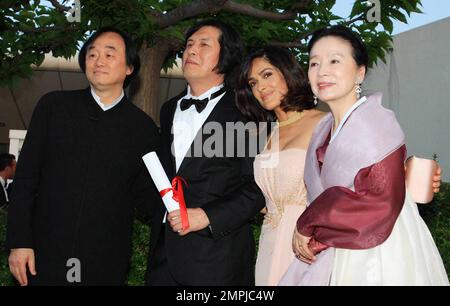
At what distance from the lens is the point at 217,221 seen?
3.09 m

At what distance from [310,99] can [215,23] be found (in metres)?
0.84

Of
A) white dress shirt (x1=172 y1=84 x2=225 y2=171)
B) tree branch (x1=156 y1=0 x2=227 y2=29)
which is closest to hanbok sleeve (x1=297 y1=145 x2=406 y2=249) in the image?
white dress shirt (x1=172 y1=84 x2=225 y2=171)

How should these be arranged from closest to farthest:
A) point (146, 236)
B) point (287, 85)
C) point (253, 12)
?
1. point (287, 85)
2. point (146, 236)
3. point (253, 12)

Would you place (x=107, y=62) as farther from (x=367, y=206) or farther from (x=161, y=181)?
(x=367, y=206)

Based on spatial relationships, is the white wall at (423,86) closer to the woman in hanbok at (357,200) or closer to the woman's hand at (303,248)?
the woman in hanbok at (357,200)

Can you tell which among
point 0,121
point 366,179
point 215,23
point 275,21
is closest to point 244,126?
point 215,23

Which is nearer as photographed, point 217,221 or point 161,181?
point 161,181

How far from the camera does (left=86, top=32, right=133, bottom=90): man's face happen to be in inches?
133

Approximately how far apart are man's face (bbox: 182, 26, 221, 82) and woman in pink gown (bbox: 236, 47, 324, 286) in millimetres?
267

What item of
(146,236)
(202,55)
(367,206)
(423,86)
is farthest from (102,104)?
(423,86)

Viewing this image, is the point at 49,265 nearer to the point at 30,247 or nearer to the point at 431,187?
the point at 30,247

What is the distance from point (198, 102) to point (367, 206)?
1.42m

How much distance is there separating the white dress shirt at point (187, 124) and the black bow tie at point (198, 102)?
17mm

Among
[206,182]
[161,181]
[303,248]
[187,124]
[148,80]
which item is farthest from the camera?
[148,80]
